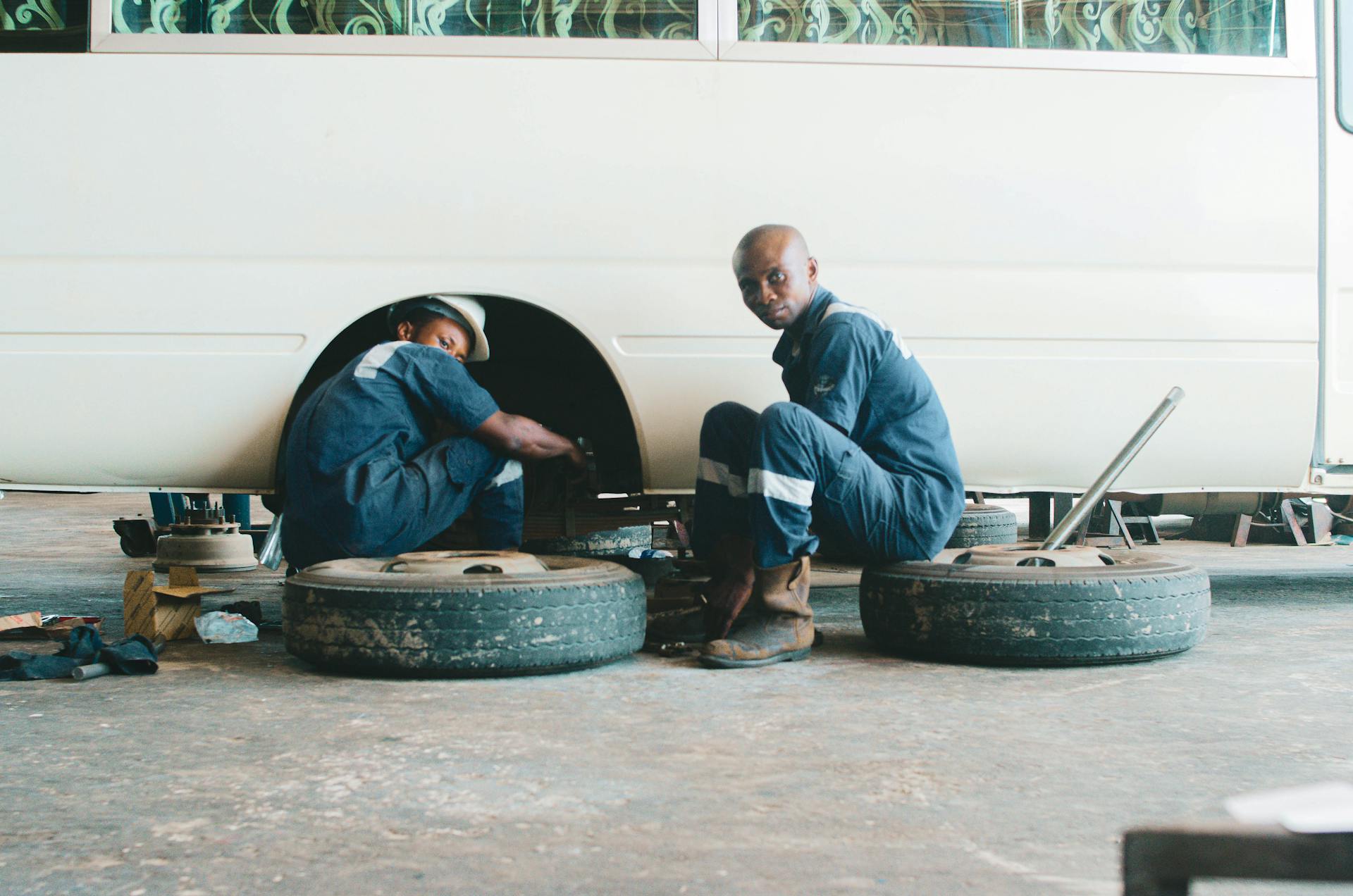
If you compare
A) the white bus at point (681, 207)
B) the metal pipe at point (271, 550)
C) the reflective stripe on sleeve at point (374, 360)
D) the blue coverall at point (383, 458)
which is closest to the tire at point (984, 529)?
the white bus at point (681, 207)

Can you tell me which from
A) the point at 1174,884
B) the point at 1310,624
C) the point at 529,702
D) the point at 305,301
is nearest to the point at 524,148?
the point at 305,301

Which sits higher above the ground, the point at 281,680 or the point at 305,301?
the point at 305,301

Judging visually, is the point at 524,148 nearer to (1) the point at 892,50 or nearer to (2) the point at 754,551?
(1) the point at 892,50

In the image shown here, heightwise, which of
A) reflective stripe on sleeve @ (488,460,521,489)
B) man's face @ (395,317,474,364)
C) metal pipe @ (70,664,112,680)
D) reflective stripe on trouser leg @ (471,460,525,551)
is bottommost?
metal pipe @ (70,664,112,680)

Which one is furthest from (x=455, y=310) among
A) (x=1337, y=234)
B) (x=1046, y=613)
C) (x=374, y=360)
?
(x=1337, y=234)

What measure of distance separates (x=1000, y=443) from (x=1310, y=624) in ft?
3.74

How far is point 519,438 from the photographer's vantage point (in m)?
2.87

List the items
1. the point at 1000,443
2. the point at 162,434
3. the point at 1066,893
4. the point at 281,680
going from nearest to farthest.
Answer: the point at 1066,893 → the point at 281,680 → the point at 162,434 → the point at 1000,443

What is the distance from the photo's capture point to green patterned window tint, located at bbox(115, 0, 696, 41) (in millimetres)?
2713

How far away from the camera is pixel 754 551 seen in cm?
257

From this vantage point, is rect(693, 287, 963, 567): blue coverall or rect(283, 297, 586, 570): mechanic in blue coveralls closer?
rect(693, 287, 963, 567): blue coverall

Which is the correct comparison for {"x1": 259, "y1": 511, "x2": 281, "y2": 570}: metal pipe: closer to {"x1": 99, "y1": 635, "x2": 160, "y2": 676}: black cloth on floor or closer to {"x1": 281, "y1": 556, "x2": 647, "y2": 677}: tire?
{"x1": 99, "y1": 635, "x2": 160, "y2": 676}: black cloth on floor

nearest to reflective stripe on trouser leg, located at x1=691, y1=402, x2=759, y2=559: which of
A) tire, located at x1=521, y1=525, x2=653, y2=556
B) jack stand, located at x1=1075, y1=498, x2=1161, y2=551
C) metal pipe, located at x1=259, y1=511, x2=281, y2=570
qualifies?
tire, located at x1=521, y1=525, x2=653, y2=556

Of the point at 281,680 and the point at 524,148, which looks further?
the point at 524,148
